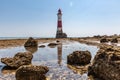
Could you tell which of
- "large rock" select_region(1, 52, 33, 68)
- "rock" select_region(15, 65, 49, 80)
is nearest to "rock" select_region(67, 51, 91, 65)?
"large rock" select_region(1, 52, 33, 68)

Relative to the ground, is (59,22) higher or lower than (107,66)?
higher

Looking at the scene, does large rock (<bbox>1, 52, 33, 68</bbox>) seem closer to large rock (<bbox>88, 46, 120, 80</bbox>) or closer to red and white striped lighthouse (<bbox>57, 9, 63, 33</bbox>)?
large rock (<bbox>88, 46, 120, 80</bbox>)

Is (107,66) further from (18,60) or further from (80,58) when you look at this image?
(18,60)

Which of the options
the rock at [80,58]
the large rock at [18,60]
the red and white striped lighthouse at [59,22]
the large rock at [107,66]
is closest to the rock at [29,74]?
the large rock at [107,66]

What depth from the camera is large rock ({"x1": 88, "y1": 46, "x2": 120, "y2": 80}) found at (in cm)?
882

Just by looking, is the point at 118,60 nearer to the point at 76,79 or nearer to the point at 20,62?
the point at 76,79

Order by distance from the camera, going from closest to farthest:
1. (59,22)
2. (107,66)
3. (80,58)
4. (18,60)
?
(107,66)
(18,60)
(80,58)
(59,22)

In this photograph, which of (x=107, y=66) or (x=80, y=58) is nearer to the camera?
(x=107, y=66)

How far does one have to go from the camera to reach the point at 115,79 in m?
8.63

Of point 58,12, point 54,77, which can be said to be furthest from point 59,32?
point 54,77

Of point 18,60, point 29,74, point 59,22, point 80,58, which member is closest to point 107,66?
point 29,74

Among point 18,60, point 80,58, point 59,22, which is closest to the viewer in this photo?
point 18,60

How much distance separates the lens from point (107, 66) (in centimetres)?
959

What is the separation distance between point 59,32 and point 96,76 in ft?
223
